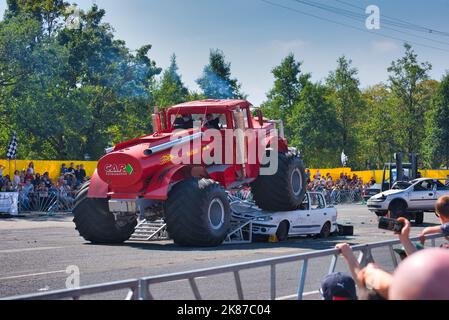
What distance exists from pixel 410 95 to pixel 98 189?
60343 millimetres

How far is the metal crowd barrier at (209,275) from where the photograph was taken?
4.53m

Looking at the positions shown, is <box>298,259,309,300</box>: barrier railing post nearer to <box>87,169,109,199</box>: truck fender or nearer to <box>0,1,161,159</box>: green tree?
<box>87,169,109,199</box>: truck fender

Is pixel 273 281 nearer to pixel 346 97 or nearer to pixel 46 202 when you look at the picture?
pixel 46 202

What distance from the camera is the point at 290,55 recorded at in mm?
70750

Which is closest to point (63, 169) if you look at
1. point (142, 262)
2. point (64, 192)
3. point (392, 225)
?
point (64, 192)

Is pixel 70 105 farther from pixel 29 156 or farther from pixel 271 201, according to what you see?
pixel 271 201

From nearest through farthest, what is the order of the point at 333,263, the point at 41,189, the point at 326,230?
the point at 333,263 < the point at 326,230 < the point at 41,189

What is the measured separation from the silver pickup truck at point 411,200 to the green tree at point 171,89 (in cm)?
3718

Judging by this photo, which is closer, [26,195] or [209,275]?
[209,275]

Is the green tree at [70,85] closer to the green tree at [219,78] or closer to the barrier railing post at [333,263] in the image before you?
the green tree at [219,78]

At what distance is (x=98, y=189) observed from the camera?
1742 centimetres

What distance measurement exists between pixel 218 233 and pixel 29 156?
42.9 metres

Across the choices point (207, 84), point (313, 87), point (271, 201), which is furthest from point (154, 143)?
point (313, 87)
